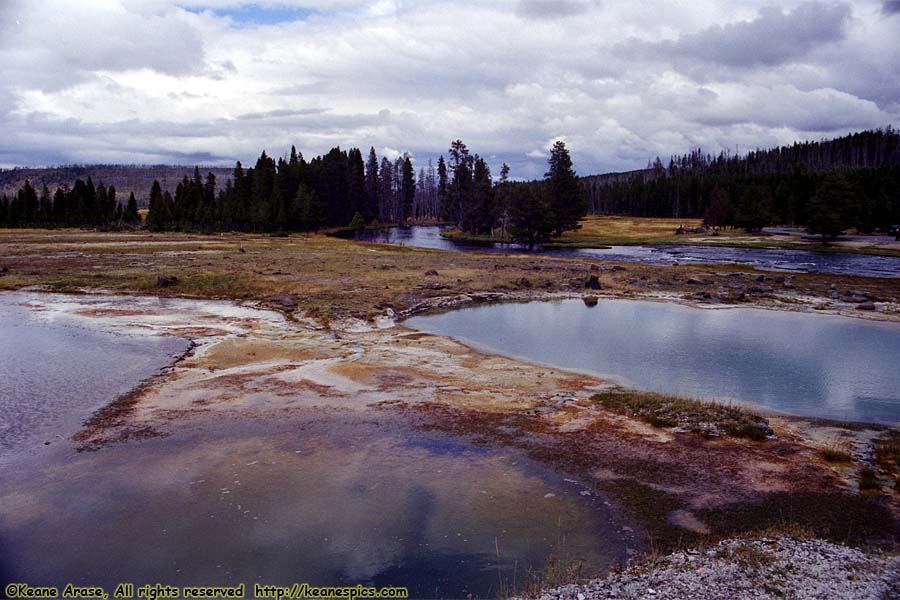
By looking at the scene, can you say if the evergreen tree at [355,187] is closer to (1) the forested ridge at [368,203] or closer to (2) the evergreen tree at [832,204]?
(1) the forested ridge at [368,203]

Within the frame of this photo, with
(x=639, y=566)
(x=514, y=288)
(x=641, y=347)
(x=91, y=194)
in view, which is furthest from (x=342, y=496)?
(x=91, y=194)

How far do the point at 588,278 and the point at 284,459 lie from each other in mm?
37021

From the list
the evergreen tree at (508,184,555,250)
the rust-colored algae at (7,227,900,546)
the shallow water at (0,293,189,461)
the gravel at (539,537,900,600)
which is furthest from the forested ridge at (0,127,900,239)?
the gravel at (539,537,900,600)

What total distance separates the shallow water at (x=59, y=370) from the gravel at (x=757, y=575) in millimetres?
15811

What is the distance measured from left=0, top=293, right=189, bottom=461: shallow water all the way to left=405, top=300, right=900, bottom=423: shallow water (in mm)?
14279

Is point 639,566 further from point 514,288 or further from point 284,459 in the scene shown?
point 514,288

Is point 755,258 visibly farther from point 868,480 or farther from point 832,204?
point 868,480

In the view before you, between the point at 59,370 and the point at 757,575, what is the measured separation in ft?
82.5

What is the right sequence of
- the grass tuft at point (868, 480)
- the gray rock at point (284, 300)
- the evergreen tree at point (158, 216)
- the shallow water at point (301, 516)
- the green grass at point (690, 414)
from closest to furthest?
the shallow water at point (301, 516), the grass tuft at point (868, 480), the green grass at point (690, 414), the gray rock at point (284, 300), the evergreen tree at point (158, 216)

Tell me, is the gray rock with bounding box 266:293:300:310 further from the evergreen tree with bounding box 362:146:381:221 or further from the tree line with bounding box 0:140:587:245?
the evergreen tree with bounding box 362:146:381:221

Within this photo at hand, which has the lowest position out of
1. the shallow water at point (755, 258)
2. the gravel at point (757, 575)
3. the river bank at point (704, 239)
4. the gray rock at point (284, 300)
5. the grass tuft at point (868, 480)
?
the gravel at point (757, 575)

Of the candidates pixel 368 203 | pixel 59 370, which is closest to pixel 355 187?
pixel 368 203

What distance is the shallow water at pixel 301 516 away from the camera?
10953 millimetres

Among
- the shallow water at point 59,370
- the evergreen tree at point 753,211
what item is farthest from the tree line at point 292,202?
the shallow water at point 59,370
